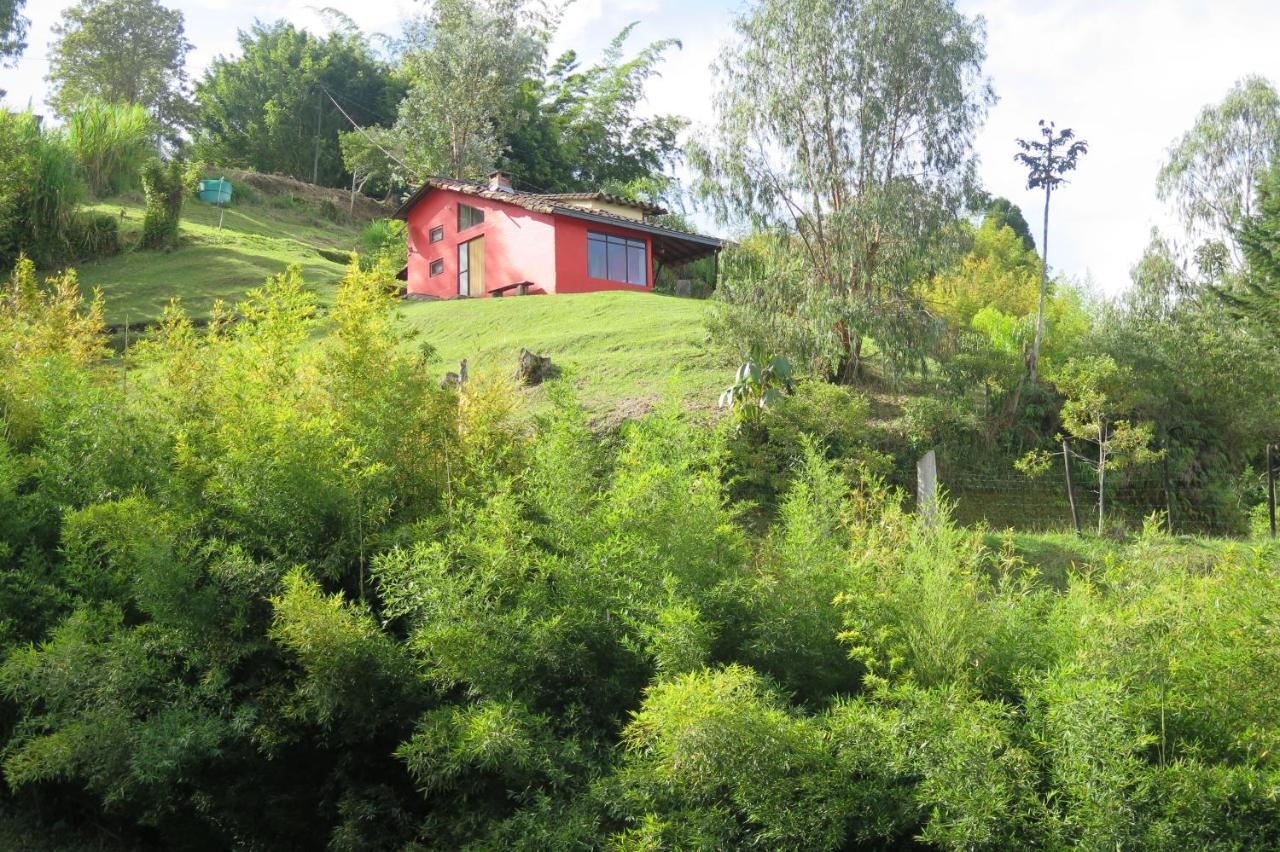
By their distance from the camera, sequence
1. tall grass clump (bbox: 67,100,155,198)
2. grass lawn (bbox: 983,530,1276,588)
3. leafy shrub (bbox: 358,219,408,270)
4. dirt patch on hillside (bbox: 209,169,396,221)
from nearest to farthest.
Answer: grass lawn (bbox: 983,530,1276,588)
tall grass clump (bbox: 67,100,155,198)
leafy shrub (bbox: 358,219,408,270)
dirt patch on hillside (bbox: 209,169,396,221)

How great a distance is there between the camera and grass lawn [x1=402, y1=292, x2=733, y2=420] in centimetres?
1580

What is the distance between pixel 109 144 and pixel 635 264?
15729mm

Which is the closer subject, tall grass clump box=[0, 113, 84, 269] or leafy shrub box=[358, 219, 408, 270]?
tall grass clump box=[0, 113, 84, 269]

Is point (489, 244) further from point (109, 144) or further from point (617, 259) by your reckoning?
point (109, 144)

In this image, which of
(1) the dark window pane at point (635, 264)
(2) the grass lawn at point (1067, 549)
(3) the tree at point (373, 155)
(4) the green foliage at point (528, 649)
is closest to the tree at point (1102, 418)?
(2) the grass lawn at point (1067, 549)

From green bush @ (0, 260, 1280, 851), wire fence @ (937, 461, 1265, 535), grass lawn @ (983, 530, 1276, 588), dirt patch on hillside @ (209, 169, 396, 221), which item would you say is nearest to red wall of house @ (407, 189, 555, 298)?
dirt patch on hillside @ (209, 169, 396, 221)

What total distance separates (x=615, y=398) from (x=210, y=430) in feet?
28.6

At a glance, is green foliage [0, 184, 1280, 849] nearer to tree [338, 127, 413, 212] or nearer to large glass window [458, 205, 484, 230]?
large glass window [458, 205, 484, 230]

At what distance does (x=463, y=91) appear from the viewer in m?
35.1

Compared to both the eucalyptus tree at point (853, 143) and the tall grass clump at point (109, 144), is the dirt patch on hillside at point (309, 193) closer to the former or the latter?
the tall grass clump at point (109, 144)

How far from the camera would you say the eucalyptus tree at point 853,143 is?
16.3 m

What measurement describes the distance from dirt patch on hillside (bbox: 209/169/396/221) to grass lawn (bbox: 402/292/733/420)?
52.8ft

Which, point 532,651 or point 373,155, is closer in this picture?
point 532,651

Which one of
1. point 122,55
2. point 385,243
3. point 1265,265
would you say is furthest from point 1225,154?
point 122,55
